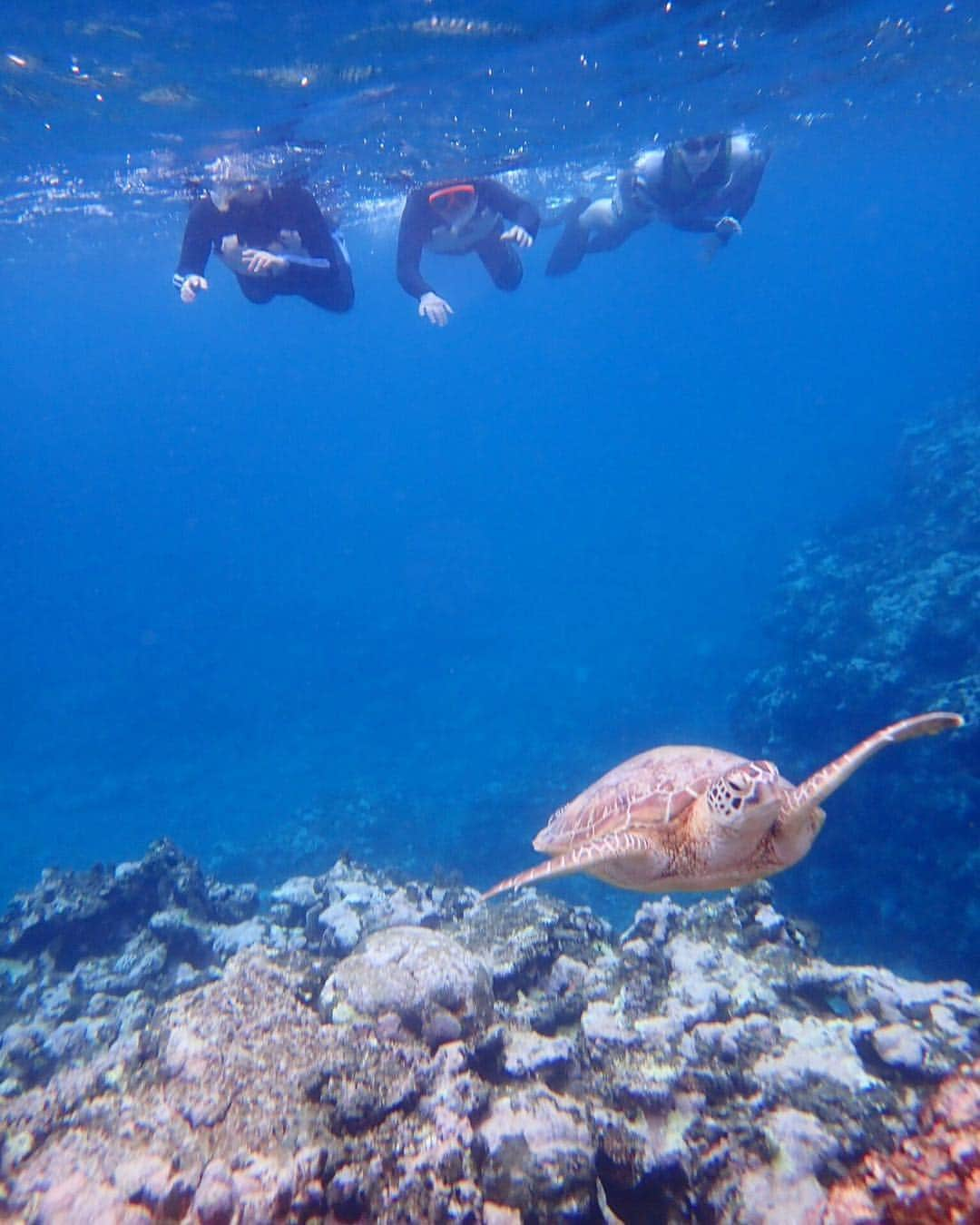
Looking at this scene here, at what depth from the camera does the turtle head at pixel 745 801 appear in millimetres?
3270

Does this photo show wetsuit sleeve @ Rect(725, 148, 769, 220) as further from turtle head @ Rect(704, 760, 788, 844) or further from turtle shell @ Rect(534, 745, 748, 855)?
turtle head @ Rect(704, 760, 788, 844)

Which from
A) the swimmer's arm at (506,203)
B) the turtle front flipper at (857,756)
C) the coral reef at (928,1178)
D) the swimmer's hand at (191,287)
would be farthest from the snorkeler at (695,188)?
the coral reef at (928,1178)

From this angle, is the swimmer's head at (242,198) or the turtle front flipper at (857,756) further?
the swimmer's head at (242,198)

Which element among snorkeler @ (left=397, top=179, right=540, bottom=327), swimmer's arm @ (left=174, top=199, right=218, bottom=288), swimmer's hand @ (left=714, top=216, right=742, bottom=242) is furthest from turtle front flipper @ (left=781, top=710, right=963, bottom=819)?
swimmer's hand @ (left=714, top=216, right=742, bottom=242)

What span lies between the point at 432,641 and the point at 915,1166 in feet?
92.3

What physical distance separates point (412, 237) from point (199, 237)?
3142 millimetres

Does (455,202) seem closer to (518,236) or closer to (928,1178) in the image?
(518,236)

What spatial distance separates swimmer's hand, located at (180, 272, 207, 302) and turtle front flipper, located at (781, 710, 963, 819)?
741 cm

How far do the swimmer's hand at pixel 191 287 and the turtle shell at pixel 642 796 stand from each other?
21.5ft

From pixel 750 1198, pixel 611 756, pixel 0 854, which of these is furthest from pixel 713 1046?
pixel 0 854

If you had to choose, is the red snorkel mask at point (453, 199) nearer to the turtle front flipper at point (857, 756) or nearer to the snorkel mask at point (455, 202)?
the snorkel mask at point (455, 202)

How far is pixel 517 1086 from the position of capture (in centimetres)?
339

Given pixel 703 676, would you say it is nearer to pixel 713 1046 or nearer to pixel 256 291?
pixel 256 291

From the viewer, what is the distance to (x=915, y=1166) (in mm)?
2391
